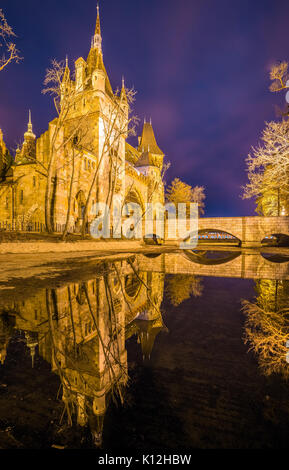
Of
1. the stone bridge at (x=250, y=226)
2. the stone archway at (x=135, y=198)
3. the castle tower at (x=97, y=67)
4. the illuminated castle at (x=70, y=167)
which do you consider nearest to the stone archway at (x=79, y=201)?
the illuminated castle at (x=70, y=167)

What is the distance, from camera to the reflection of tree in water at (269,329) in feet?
5.72

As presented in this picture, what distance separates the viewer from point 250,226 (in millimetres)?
27734

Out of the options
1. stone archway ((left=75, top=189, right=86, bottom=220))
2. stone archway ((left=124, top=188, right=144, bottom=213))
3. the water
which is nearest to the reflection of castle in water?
the water

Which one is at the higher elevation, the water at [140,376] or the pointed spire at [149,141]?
the pointed spire at [149,141]

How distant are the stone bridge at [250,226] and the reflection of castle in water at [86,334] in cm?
2721

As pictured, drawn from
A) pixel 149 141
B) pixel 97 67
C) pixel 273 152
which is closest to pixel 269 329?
pixel 273 152

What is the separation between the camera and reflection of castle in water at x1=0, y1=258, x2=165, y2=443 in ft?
4.64

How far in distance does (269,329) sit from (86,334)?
7.06 feet

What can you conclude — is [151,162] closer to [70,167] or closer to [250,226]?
[250,226]

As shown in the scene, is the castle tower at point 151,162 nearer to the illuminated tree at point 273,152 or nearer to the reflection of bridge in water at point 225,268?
the illuminated tree at point 273,152

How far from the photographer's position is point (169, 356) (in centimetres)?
185

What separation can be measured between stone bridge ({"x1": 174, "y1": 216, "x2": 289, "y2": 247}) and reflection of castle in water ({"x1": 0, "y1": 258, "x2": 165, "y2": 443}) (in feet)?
89.3

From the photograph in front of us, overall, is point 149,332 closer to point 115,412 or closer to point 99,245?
point 115,412
